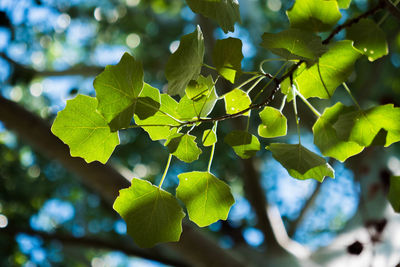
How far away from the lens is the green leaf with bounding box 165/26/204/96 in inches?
17.4

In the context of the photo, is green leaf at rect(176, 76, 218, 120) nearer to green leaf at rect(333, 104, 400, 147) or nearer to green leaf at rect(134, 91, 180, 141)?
green leaf at rect(134, 91, 180, 141)

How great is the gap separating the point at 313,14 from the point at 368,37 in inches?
3.9

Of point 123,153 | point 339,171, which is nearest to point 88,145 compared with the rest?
point 339,171

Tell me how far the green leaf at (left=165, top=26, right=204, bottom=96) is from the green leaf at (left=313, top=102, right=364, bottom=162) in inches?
7.7

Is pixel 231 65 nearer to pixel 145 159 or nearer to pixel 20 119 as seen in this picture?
pixel 20 119

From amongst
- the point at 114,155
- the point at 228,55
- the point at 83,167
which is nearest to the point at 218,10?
the point at 228,55

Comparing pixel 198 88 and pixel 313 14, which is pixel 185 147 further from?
pixel 313 14

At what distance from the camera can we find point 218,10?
44 cm

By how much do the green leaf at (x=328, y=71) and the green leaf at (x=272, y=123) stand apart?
0.15 ft

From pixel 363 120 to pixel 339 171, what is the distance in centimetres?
252

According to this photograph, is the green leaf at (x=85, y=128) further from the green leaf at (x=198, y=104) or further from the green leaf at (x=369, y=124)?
the green leaf at (x=369, y=124)

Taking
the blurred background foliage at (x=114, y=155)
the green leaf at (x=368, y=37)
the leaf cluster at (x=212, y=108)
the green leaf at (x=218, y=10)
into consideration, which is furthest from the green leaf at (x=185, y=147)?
the blurred background foliage at (x=114, y=155)

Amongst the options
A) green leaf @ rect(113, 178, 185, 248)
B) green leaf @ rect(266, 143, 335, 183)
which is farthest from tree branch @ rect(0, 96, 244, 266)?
green leaf @ rect(266, 143, 335, 183)

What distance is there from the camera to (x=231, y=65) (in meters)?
0.45
